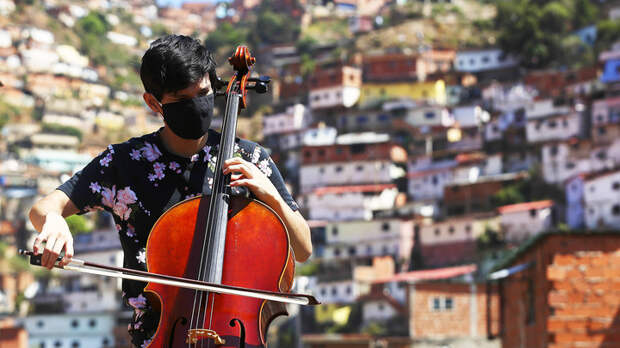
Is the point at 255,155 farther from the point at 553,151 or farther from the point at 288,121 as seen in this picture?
the point at 288,121

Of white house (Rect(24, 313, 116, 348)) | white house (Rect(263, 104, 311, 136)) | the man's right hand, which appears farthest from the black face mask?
white house (Rect(263, 104, 311, 136))

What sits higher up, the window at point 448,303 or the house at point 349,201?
the house at point 349,201

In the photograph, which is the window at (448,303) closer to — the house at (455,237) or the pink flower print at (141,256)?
the house at (455,237)

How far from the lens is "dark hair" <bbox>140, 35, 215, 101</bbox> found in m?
4.47

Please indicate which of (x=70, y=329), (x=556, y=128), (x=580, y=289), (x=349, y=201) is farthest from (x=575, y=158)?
(x=580, y=289)

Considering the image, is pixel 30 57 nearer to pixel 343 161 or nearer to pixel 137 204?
pixel 343 161

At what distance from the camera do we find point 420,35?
340 ft

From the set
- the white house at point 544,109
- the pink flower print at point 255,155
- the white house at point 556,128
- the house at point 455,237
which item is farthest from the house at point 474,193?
the pink flower print at point 255,155

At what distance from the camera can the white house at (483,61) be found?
91750 millimetres

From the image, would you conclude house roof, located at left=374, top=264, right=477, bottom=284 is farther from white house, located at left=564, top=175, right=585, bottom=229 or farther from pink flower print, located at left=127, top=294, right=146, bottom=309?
pink flower print, located at left=127, top=294, right=146, bottom=309

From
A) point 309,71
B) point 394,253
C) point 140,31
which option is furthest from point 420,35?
point 140,31

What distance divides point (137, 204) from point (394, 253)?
64363 mm

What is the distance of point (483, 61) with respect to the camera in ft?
303

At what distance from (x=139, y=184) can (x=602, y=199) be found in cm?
5700
